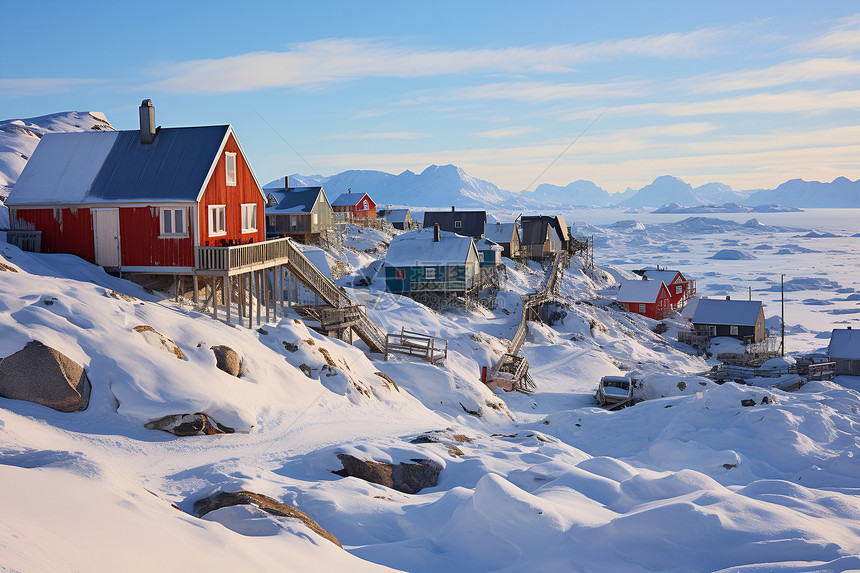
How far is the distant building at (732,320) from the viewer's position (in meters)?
58.2

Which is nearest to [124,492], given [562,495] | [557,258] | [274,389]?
[562,495]

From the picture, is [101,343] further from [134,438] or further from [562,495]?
[562,495]

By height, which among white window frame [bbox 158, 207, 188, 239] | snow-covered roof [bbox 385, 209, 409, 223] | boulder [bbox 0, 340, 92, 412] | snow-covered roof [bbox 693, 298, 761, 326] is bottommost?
snow-covered roof [bbox 693, 298, 761, 326]

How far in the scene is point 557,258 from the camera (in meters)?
83.1

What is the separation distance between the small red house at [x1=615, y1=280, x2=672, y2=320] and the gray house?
34205 mm

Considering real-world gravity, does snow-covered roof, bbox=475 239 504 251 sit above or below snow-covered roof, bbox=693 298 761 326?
above

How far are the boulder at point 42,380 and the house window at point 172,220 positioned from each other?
365 inches

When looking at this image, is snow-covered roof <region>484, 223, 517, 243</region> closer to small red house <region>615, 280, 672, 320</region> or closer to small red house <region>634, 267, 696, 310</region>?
small red house <region>615, 280, 672, 320</region>

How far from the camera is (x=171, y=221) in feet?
75.8

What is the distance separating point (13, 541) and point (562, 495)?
32.3 feet

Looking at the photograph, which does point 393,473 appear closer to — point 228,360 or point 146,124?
point 228,360

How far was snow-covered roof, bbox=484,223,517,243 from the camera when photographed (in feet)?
258

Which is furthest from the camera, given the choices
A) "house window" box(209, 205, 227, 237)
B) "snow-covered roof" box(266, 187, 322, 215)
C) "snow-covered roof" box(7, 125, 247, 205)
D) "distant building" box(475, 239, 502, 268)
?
"snow-covered roof" box(266, 187, 322, 215)

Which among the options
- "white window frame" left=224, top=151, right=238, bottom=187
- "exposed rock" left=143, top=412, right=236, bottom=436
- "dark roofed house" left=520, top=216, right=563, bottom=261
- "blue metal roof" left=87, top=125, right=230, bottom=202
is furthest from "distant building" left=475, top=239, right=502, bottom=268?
"exposed rock" left=143, top=412, right=236, bottom=436
